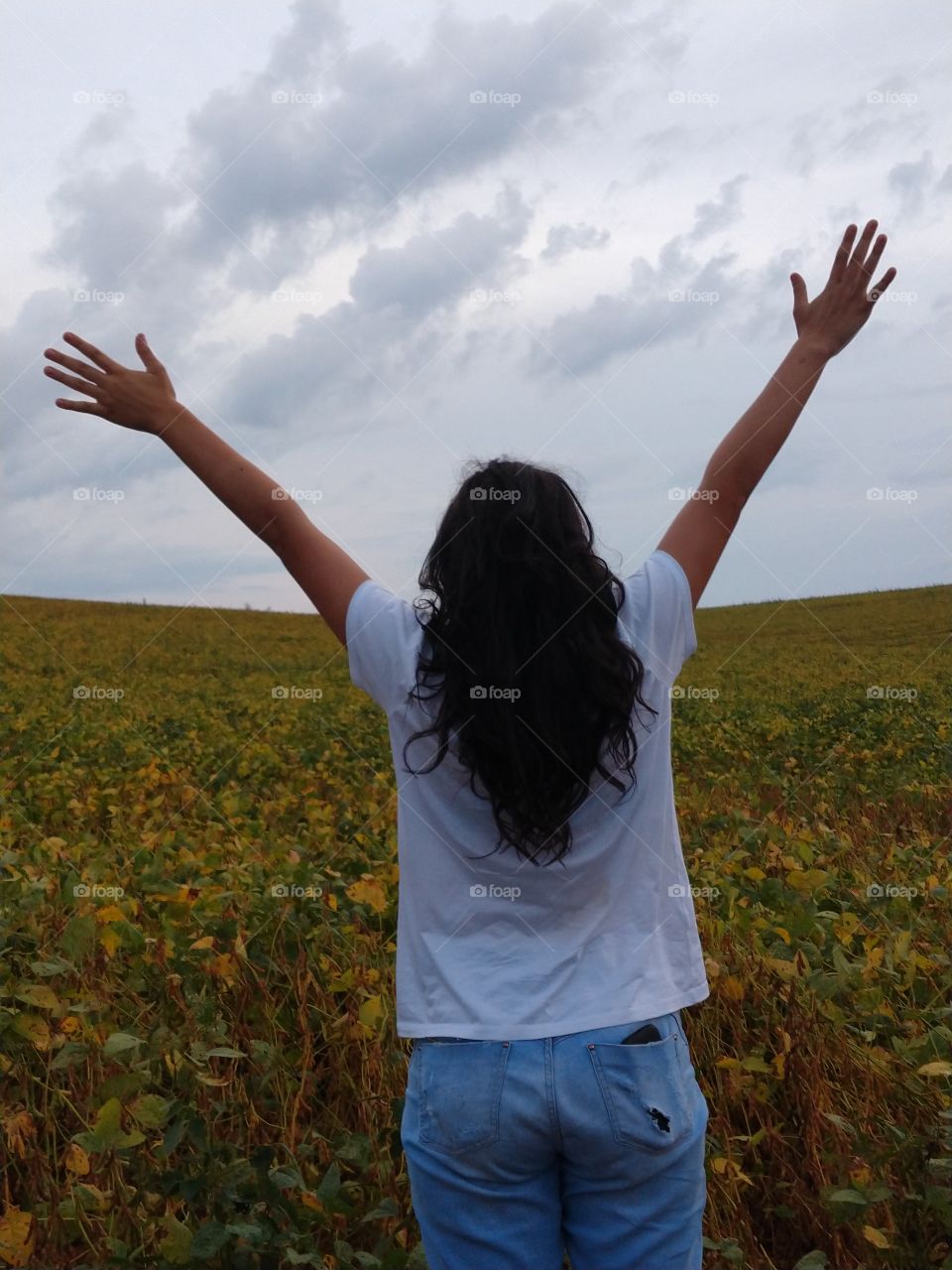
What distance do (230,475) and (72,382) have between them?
38 cm

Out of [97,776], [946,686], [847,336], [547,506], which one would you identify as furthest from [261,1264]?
[946,686]

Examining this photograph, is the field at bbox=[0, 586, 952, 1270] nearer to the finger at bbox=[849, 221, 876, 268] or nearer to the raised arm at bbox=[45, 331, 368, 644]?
the raised arm at bbox=[45, 331, 368, 644]

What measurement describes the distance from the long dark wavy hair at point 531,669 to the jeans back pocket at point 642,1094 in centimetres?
30

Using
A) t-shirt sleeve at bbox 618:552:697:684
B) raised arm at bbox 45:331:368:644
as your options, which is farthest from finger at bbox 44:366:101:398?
t-shirt sleeve at bbox 618:552:697:684

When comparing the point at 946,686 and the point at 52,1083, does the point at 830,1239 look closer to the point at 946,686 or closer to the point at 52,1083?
the point at 52,1083

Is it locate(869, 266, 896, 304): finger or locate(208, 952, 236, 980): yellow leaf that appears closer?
locate(869, 266, 896, 304): finger

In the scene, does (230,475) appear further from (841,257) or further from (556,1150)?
(841,257)

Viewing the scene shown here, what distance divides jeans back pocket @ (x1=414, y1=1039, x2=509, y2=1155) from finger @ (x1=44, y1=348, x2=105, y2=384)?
138 centimetres

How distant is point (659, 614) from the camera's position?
198 centimetres

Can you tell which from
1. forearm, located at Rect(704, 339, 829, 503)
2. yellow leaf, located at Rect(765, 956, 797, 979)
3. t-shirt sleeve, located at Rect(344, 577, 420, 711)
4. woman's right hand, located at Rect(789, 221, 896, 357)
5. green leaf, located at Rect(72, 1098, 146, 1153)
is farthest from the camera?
yellow leaf, located at Rect(765, 956, 797, 979)

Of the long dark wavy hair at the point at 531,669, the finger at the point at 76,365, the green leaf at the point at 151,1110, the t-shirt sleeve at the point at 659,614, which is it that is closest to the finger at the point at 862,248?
the t-shirt sleeve at the point at 659,614

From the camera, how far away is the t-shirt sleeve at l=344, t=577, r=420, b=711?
6.29 feet

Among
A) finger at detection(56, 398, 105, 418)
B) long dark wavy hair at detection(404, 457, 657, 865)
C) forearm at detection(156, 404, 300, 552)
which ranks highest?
finger at detection(56, 398, 105, 418)

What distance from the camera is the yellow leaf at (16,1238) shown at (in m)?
2.86
